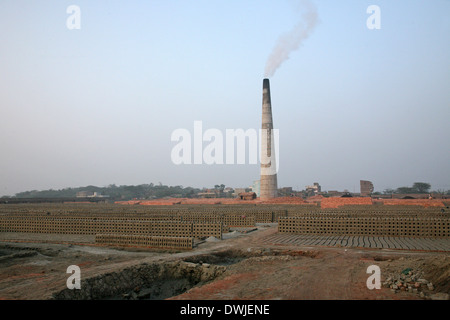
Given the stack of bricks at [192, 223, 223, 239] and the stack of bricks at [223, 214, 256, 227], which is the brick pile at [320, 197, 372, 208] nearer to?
the stack of bricks at [223, 214, 256, 227]

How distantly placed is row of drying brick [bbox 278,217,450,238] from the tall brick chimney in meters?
24.9

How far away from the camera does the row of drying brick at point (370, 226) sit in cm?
1420

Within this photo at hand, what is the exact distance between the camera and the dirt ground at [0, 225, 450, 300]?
669 cm

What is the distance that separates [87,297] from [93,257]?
445 centimetres

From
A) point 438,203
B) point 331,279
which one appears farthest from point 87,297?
point 438,203

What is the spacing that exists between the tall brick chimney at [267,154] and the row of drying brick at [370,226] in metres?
24.9

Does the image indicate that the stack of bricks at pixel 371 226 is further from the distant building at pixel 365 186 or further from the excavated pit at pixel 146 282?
the distant building at pixel 365 186

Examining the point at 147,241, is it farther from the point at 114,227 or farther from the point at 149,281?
the point at 149,281

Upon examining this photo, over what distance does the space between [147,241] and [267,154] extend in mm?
28700

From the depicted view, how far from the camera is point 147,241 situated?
13828mm

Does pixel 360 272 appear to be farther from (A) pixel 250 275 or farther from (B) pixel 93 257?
(B) pixel 93 257

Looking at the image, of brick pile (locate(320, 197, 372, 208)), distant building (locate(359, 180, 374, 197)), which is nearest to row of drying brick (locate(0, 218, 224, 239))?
brick pile (locate(320, 197, 372, 208))

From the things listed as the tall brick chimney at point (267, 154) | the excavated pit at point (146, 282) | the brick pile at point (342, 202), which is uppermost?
the tall brick chimney at point (267, 154)

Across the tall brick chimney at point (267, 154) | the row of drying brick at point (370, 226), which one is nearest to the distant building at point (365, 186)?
the tall brick chimney at point (267, 154)
